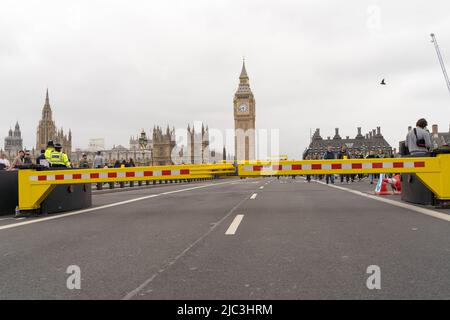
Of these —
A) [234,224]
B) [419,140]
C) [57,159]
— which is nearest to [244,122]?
[57,159]

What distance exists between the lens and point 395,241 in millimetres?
4754

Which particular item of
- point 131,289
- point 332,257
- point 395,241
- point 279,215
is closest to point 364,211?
point 279,215

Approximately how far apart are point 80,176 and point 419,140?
8.37 metres

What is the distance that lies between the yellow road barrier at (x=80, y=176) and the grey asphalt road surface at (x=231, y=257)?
1601mm

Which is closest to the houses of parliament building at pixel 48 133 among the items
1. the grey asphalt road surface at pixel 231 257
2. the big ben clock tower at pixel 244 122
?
the big ben clock tower at pixel 244 122

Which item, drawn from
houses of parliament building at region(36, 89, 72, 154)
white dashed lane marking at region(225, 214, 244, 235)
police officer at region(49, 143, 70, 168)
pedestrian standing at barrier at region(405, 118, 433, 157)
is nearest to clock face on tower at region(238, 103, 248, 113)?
houses of parliament building at region(36, 89, 72, 154)

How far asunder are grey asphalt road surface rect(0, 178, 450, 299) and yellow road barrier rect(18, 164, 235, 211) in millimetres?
1601

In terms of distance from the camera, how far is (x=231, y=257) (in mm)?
4078

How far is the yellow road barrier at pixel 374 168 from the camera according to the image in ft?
26.1

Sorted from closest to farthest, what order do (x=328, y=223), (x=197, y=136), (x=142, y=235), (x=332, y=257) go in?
(x=332, y=257)
(x=142, y=235)
(x=328, y=223)
(x=197, y=136)

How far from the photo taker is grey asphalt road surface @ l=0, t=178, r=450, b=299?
9.81ft

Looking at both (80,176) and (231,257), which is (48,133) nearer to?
(80,176)

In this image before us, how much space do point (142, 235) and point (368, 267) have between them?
10.8 ft

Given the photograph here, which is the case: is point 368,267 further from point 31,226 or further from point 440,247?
point 31,226
